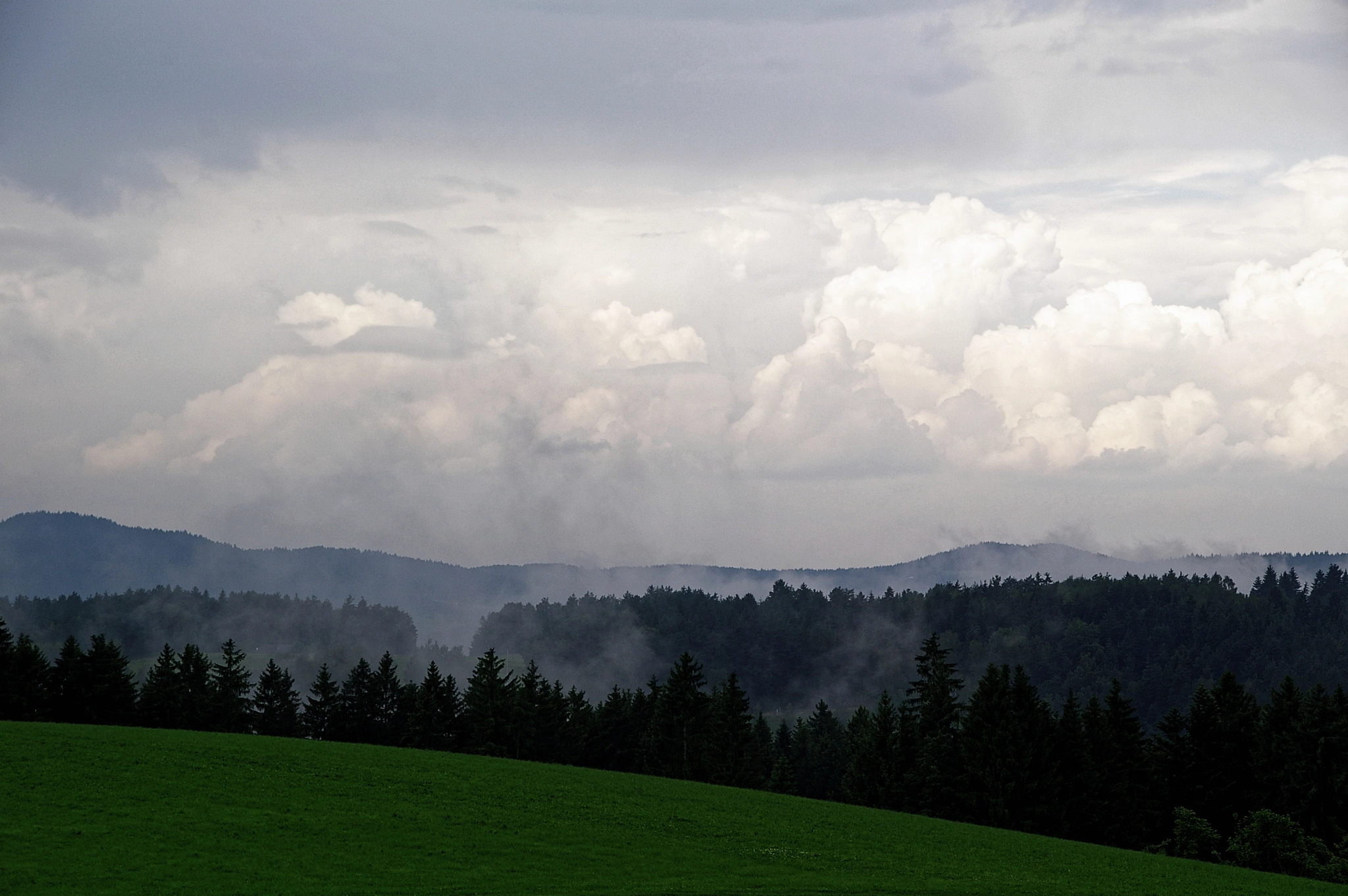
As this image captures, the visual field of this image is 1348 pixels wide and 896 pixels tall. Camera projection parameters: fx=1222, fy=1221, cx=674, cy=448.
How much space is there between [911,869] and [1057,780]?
41320mm

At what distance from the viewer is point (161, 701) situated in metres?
107

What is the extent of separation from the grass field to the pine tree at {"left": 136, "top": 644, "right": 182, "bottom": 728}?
31821mm

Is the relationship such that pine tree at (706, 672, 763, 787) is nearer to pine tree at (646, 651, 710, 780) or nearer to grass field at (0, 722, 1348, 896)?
pine tree at (646, 651, 710, 780)

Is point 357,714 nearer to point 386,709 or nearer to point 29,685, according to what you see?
point 386,709

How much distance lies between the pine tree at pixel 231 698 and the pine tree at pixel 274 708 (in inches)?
55.4

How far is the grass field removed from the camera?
4591 centimetres

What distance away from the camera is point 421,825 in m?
55.6

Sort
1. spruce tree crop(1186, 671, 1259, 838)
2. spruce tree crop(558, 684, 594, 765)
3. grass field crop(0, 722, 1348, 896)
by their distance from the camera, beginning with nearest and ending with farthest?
1. grass field crop(0, 722, 1348, 896)
2. spruce tree crop(1186, 671, 1259, 838)
3. spruce tree crop(558, 684, 594, 765)

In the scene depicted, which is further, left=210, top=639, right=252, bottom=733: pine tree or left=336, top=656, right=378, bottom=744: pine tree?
left=336, top=656, right=378, bottom=744: pine tree

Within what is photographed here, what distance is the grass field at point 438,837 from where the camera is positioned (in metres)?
45.9

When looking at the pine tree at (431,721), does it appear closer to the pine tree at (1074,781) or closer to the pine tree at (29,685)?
the pine tree at (29,685)

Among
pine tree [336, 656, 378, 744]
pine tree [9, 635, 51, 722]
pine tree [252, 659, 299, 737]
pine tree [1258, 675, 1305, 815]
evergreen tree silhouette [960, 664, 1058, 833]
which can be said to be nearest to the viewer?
evergreen tree silhouette [960, 664, 1058, 833]

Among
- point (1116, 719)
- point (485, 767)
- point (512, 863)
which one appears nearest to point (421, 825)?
point (512, 863)

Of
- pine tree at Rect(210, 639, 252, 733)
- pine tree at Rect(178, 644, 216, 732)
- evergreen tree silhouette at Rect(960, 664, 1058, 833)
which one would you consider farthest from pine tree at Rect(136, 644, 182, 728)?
evergreen tree silhouette at Rect(960, 664, 1058, 833)
